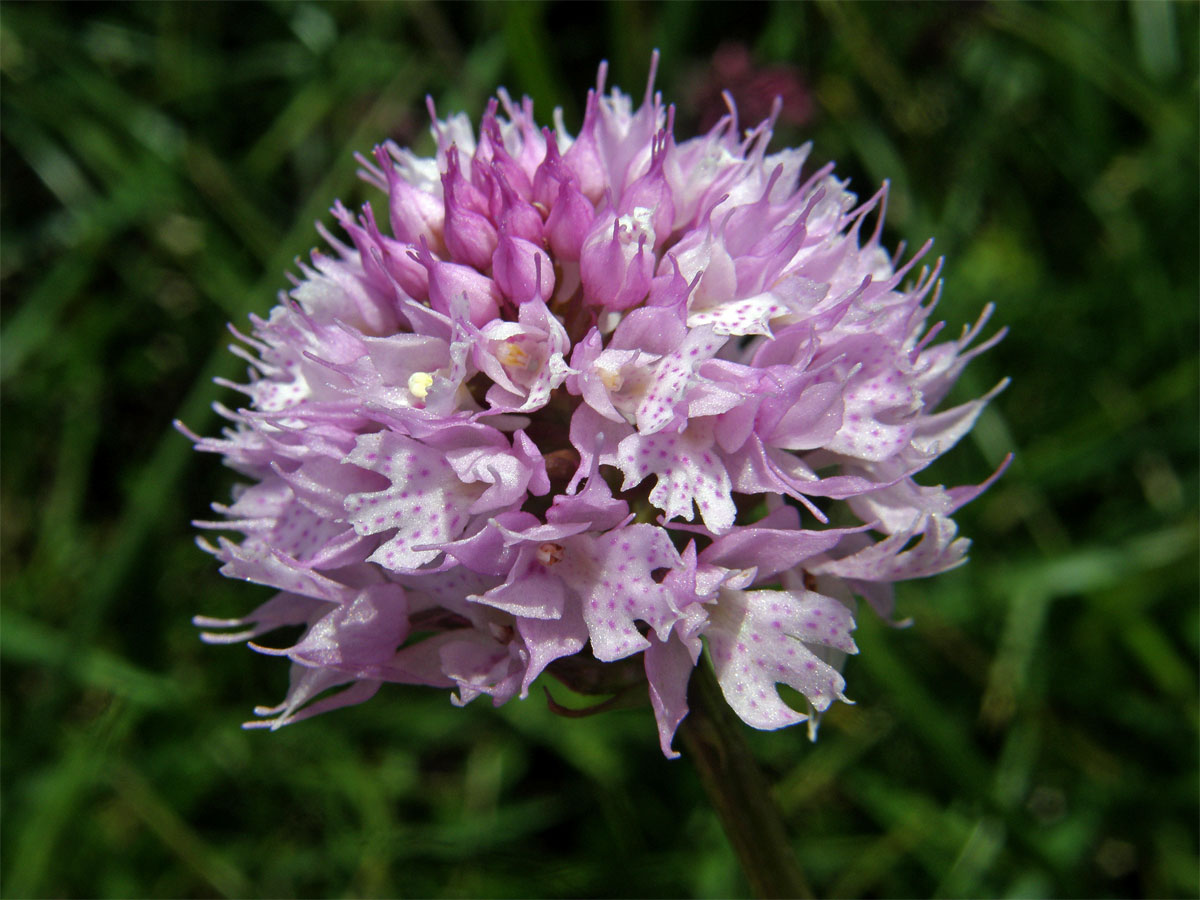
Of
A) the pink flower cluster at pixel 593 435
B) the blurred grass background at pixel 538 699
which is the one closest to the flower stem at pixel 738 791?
the pink flower cluster at pixel 593 435

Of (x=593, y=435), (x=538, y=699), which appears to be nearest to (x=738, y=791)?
(x=593, y=435)

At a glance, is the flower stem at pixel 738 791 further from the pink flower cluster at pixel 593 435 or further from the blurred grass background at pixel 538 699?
the blurred grass background at pixel 538 699

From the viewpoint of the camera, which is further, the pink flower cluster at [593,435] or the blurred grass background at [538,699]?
the blurred grass background at [538,699]

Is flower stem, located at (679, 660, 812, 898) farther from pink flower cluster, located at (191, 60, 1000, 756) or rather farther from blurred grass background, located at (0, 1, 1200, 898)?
blurred grass background, located at (0, 1, 1200, 898)

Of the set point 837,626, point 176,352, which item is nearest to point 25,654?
point 176,352

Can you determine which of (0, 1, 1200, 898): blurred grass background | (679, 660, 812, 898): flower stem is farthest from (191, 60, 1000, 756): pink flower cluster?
(0, 1, 1200, 898): blurred grass background

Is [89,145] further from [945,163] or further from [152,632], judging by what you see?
[945,163]
